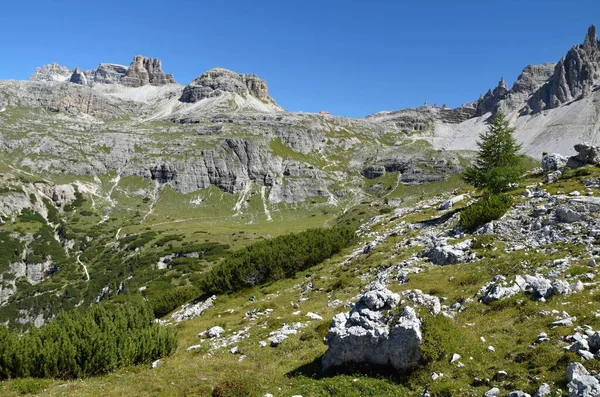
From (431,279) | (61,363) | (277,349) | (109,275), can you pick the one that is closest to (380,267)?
(431,279)

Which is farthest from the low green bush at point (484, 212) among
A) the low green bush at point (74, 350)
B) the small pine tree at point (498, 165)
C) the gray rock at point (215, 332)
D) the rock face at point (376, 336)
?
the low green bush at point (74, 350)

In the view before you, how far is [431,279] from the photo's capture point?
34125 mm

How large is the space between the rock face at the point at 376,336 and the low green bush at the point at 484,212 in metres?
27.7

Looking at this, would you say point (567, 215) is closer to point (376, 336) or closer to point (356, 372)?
point (376, 336)

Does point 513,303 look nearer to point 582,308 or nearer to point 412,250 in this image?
point 582,308

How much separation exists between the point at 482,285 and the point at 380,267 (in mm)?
16749

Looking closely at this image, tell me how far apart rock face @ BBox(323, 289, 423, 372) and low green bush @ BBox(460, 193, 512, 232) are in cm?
2771

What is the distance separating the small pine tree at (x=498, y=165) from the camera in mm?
60906

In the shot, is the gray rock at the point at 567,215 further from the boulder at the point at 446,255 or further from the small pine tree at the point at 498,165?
the small pine tree at the point at 498,165

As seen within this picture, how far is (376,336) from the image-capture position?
1998 centimetres

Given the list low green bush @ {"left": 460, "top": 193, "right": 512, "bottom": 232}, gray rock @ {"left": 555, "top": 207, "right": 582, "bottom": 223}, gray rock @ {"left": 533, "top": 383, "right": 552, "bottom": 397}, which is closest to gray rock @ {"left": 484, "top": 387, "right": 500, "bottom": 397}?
gray rock @ {"left": 533, "top": 383, "right": 552, "bottom": 397}

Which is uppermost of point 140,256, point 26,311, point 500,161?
point 500,161

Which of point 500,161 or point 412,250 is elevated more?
point 500,161

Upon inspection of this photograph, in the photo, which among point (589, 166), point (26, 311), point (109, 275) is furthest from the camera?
point (109, 275)
